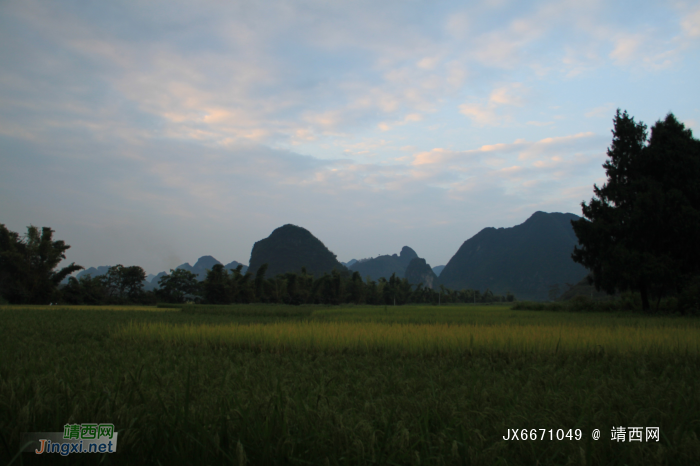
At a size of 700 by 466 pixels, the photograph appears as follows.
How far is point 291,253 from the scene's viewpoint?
12125cm

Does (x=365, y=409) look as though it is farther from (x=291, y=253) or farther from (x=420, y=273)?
(x=420, y=273)

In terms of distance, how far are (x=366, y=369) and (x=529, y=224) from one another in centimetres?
18263

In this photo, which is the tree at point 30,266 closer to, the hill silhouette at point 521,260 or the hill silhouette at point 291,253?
the hill silhouette at point 291,253

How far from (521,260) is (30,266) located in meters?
153

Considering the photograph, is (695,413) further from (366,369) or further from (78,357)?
(78,357)

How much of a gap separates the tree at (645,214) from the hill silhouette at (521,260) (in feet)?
352

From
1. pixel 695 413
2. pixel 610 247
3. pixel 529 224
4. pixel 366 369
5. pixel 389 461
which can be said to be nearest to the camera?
pixel 389 461

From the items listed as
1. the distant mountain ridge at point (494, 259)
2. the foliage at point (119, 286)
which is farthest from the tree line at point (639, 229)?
the distant mountain ridge at point (494, 259)

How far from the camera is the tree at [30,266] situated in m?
31.0

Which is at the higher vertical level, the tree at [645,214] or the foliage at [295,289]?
the tree at [645,214]

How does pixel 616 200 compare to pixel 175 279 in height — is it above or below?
above

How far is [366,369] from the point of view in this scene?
16.1 feet

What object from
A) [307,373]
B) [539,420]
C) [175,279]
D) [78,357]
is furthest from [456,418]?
[175,279]

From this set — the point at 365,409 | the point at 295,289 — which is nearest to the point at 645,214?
the point at 365,409
